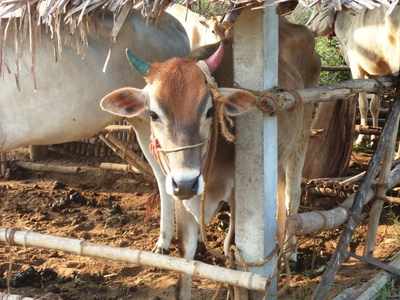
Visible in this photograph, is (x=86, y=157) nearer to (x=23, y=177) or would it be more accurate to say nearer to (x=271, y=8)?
(x=23, y=177)

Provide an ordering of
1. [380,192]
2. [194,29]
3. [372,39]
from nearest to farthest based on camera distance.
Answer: [380,192] → [194,29] → [372,39]

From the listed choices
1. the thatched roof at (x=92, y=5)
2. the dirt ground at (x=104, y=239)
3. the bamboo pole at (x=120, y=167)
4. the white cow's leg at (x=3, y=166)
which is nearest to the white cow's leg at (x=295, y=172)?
the dirt ground at (x=104, y=239)

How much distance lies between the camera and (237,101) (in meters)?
2.85

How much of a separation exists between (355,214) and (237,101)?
0.95 meters

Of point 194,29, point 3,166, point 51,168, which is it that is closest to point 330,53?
point 194,29

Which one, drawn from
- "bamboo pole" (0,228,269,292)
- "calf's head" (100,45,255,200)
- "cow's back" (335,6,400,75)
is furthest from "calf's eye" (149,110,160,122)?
"cow's back" (335,6,400,75)

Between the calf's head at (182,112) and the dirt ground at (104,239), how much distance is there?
69 centimetres

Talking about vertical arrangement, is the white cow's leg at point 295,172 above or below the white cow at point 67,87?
below

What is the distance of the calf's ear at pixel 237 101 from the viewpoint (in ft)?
9.21

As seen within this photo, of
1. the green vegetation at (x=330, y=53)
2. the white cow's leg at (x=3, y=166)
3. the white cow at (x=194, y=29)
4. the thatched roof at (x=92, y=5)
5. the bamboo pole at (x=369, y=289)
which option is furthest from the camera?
the green vegetation at (x=330, y=53)

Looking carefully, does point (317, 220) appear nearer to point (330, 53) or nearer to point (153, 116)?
point (153, 116)

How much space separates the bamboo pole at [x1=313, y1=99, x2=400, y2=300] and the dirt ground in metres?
0.23

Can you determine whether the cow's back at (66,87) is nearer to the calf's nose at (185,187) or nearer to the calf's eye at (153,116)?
the calf's eye at (153,116)

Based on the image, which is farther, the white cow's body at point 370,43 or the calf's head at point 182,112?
the white cow's body at point 370,43
